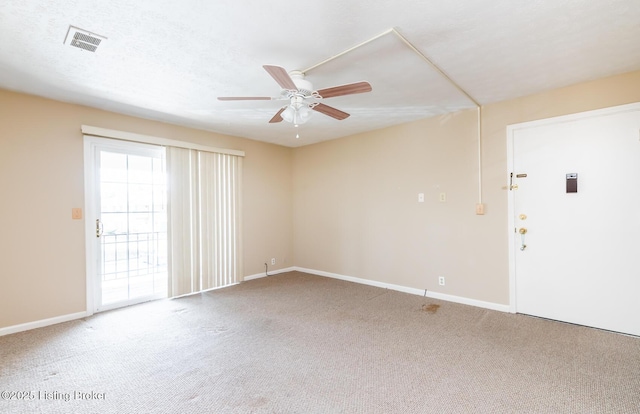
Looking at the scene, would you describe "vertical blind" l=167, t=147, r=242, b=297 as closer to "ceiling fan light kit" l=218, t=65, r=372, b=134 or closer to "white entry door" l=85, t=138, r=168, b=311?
"white entry door" l=85, t=138, r=168, b=311

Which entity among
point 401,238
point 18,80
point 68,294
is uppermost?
point 18,80

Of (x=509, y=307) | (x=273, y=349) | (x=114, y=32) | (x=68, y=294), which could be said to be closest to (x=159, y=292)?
(x=68, y=294)

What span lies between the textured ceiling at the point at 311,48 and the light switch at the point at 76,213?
1.25m

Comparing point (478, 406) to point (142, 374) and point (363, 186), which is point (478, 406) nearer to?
point (142, 374)

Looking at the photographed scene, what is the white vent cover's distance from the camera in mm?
2099

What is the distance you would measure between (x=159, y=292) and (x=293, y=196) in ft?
9.52

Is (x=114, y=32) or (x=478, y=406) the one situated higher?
(x=114, y=32)

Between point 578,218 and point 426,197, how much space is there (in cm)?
164

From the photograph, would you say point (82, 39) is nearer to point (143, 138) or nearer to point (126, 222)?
point (143, 138)

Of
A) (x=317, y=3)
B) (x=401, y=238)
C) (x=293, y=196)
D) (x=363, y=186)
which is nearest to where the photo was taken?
(x=317, y=3)

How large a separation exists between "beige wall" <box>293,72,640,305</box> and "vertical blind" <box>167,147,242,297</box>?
1.45 m

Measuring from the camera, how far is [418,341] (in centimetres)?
281

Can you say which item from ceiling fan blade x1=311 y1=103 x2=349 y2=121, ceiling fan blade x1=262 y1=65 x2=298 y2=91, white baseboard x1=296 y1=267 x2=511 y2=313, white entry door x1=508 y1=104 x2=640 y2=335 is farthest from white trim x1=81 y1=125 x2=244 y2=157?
white entry door x1=508 y1=104 x2=640 y2=335

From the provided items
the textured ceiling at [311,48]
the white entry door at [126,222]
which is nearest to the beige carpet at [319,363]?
the white entry door at [126,222]
